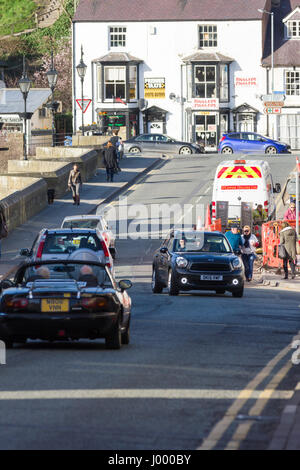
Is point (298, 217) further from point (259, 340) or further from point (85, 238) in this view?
point (259, 340)

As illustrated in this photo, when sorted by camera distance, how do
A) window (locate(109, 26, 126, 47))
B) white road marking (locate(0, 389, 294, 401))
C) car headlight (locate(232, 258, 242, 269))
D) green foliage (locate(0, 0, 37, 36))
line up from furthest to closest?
green foliage (locate(0, 0, 37, 36)) → window (locate(109, 26, 126, 47)) → car headlight (locate(232, 258, 242, 269)) → white road marking (locate(0, 389, 294, 401))

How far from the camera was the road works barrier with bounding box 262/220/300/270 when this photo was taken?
3171cm

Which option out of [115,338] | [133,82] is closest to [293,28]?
[133,82]

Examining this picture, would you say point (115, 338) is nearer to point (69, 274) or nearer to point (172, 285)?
point (69, 274)

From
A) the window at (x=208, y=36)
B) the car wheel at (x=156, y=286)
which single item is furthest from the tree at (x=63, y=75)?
the car wheel at (x=156, y=286)

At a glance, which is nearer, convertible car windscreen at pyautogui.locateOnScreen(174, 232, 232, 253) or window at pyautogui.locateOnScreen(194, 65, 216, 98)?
convertible car windscreen at pyautogui.locateOnScreen(174, 232, 232, 253)

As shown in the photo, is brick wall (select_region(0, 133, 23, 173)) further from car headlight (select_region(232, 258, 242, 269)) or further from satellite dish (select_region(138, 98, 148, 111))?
car headlight (select_region(232, 258, 242, 269))

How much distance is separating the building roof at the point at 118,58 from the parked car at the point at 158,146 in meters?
15.9

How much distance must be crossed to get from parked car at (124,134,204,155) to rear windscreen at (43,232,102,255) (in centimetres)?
4263

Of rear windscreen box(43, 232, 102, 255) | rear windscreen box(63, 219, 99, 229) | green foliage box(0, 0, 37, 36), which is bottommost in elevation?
rear windscreen box(63, 219, 99, 229)

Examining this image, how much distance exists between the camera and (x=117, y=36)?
3189 inches

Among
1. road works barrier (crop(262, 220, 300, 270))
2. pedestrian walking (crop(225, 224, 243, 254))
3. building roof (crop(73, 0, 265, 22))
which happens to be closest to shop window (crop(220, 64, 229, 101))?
building roof (crop(73, 0, 265, 22))

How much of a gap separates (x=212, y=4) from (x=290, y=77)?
26.6 feet

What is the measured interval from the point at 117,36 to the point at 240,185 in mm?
50701
